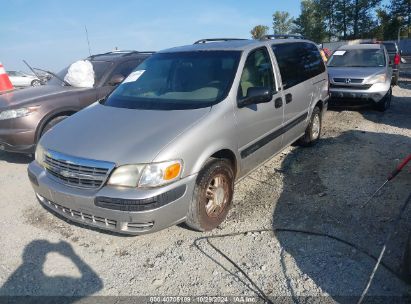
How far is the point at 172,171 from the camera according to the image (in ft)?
9.25

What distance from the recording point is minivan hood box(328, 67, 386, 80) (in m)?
8.12

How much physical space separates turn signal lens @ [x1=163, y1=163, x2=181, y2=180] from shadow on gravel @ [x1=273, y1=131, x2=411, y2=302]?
1199mm

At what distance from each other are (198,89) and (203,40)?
5.71 ft

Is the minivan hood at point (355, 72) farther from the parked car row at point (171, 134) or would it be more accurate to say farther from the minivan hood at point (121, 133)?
the minivan hood at point (121, 133)

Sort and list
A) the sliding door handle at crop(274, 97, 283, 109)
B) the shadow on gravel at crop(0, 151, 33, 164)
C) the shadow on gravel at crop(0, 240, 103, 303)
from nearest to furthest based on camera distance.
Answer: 1. the shadow on gravel at crop(0, 240, 103, 303)
2. the sliding door handle at crop(274, 97, 283, 109)
3. the shadow on gravel at crop(0, 151, 33, 164)

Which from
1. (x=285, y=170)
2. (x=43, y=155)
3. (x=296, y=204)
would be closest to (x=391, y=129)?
(x=285, y=170)

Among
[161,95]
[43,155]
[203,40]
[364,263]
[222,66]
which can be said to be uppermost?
[203,40]

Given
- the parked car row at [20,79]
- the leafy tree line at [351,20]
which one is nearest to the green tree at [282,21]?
the leafy tree line at [351,20]

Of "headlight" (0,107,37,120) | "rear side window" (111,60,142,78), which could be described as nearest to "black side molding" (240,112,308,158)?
"rear side window" (111,60,142,78)

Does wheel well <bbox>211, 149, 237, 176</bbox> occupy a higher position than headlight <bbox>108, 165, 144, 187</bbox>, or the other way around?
headlight <bbox>108, 165, 144, 187</bbox>

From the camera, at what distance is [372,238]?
10.4ft

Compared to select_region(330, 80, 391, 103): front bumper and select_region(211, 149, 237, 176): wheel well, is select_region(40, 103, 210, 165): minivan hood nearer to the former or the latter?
select_region(211, 149, 237, 176): wheel well

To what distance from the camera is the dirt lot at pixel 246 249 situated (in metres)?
2.70

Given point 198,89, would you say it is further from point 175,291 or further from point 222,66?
point 175,291
